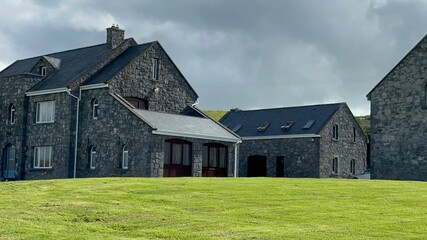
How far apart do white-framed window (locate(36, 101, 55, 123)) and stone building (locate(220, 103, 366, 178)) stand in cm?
1903

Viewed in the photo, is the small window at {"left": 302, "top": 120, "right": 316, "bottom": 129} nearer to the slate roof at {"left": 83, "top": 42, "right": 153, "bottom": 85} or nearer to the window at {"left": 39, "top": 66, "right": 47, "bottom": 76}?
the slate roof at {"left": 83, "top": 42, "right": 153, "bottom": 85}

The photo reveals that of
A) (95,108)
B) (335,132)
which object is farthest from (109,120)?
(335,132)

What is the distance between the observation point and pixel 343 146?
58062 mm

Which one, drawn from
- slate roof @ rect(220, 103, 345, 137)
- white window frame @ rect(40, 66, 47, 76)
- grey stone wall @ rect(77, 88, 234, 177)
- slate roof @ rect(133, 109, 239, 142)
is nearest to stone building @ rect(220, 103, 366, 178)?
slate roof @ rect(220, 103, 345, 137)

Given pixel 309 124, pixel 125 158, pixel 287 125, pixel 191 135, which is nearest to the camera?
pixel 125 158

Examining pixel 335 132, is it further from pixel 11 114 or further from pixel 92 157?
pixel 11 114

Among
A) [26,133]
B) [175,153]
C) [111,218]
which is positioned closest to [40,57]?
[26,133]

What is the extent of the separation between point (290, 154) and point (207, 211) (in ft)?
123

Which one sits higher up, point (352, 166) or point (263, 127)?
point (263, 127)

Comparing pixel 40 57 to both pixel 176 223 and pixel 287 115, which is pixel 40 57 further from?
pixel 176 223

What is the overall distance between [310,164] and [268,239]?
39.9 metres

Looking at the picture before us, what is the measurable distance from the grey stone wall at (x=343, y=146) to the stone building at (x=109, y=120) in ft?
41.5

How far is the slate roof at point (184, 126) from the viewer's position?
3956cm

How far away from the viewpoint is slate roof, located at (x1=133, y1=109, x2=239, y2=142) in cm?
3956
